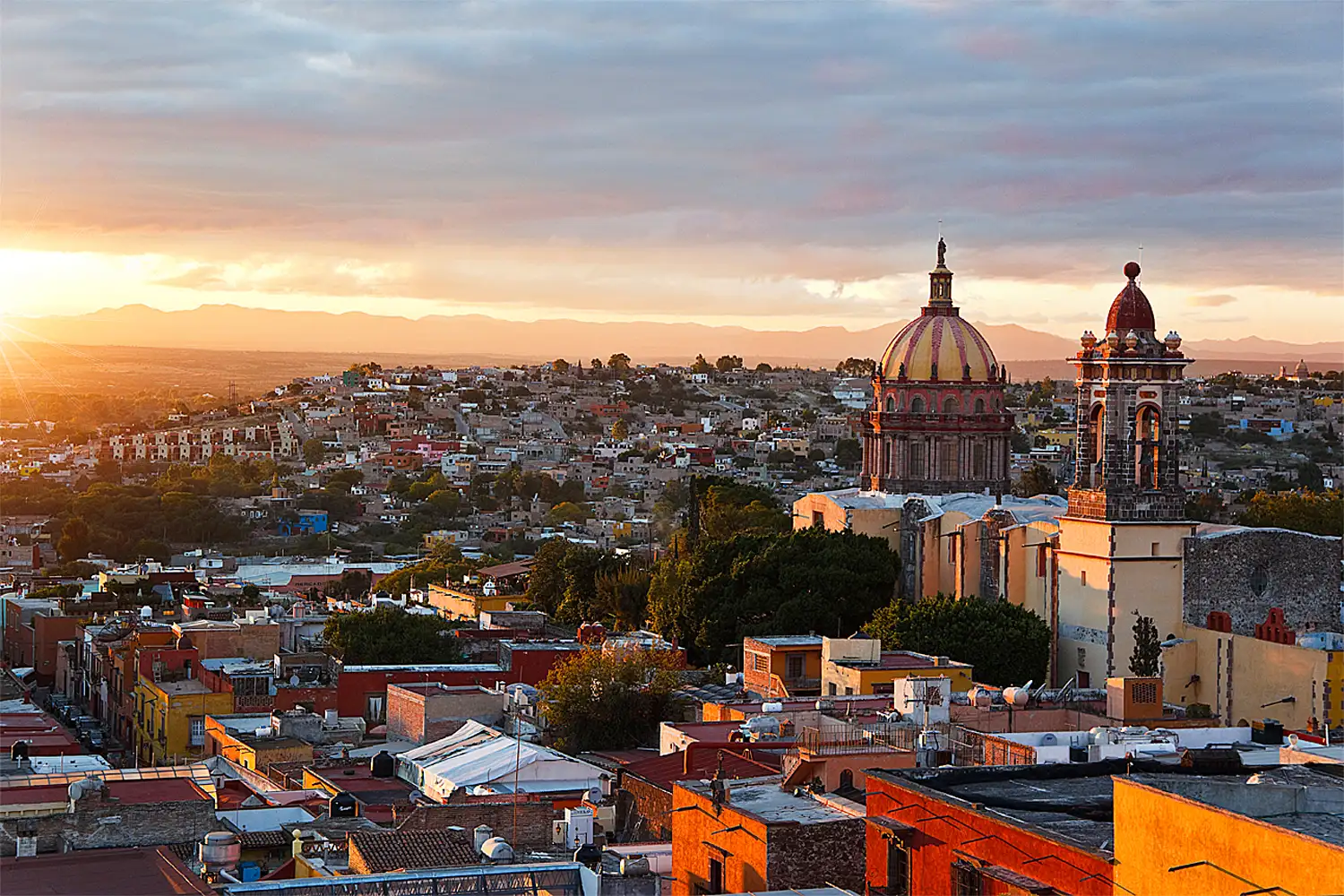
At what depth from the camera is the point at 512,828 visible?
18.8 m

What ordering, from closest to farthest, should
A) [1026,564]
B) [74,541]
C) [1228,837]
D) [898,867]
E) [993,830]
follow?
[1228,837] < [993,830] < [898,867] < [1026,564] < [74,541]

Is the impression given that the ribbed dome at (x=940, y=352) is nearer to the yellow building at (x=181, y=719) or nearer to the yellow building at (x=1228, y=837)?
the yellow building at (x=181, y=719)

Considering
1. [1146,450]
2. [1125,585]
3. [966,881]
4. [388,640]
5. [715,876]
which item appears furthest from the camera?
[1146,450]

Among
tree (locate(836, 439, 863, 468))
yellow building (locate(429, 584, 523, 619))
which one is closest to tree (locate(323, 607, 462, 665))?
yellow building (locate(429, 584, 523, 619))

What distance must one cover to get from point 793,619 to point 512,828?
2000 centimetres

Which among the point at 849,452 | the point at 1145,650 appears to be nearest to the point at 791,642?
A: the point at 1145,650

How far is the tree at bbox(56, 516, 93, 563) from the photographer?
7656 centimetres

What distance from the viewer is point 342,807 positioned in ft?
Answer: 67.3

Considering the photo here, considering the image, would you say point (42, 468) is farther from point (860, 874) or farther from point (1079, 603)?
point (860, 874)

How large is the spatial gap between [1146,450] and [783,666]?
311 inches

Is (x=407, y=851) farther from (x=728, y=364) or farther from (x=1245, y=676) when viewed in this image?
(x=728, y=364)

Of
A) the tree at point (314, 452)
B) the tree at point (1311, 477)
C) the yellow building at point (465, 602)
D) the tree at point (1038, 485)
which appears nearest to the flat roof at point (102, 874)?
the yellow building at point (465, 602)

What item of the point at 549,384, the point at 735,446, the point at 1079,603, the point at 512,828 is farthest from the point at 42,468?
the point at 512,828

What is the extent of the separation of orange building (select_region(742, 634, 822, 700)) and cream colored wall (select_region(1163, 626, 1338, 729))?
5.70 m
